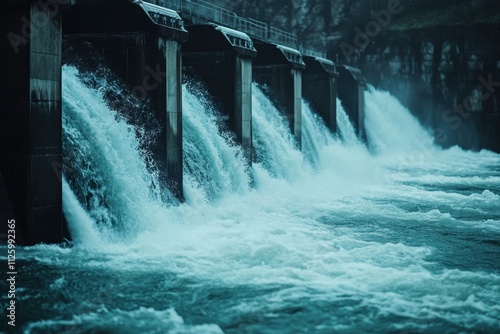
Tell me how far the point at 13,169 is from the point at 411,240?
8.65m

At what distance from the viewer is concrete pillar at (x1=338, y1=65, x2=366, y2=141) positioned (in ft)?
128

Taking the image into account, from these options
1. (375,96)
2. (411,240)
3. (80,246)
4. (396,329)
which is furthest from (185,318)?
(375,96)

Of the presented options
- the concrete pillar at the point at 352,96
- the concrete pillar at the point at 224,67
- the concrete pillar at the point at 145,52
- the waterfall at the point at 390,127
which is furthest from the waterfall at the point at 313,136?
the concrete pillar at the point at 145,52

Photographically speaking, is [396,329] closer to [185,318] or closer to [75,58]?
[185,318]

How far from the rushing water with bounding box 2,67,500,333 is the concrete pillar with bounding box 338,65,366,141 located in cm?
1478

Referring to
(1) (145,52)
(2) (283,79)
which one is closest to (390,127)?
(2) (283,79)

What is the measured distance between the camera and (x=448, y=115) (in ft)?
164

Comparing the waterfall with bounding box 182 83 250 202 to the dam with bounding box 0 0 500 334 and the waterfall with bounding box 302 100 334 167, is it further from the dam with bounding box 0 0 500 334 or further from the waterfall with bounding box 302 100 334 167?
the waterfall with bounding box 302 100 334 167

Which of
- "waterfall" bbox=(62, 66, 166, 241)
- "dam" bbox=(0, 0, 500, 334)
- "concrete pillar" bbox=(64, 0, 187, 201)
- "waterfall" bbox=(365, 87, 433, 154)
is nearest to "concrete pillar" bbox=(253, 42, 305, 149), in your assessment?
"dam" bbox=(0, 0, 500, 334)

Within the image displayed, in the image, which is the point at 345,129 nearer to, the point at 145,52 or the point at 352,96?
the point at 352,96

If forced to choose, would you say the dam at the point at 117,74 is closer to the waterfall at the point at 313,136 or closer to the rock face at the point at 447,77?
the waterfall at the point at 313,136

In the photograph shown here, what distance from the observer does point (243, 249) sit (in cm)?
1244

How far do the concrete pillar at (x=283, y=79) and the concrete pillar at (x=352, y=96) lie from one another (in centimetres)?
1211

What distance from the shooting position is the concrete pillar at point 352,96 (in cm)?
3916
